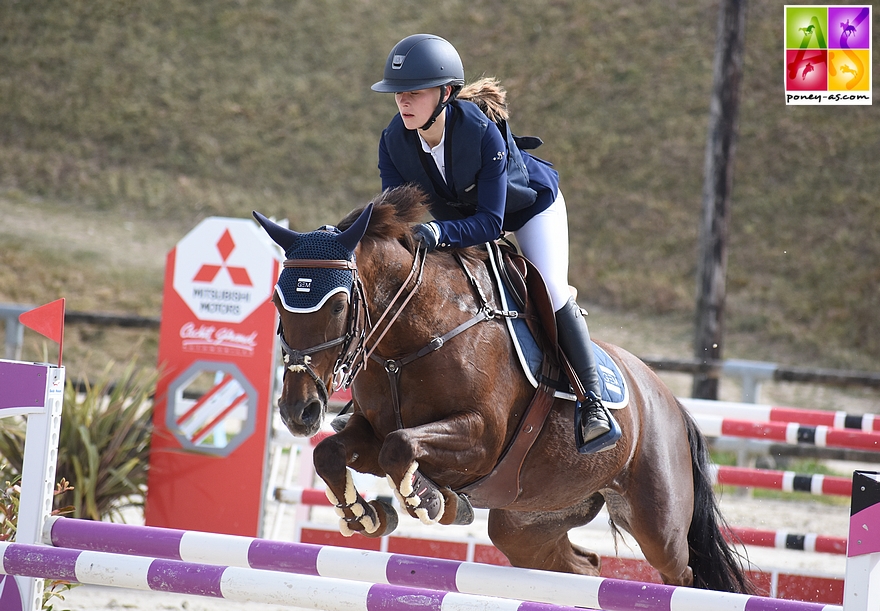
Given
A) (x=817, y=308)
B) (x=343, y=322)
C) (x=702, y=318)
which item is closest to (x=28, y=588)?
(x=343, y=322)

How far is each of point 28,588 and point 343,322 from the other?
1.44m

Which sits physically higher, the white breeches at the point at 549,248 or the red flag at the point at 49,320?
the white breeches at the point at 549,248

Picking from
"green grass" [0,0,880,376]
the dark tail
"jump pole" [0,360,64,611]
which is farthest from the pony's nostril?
"green grass" [0,0,880,376]

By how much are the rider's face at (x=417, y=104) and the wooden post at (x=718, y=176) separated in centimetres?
636

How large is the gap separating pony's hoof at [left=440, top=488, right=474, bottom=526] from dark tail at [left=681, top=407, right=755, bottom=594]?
1196 millimetres

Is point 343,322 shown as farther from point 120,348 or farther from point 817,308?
point 817,308

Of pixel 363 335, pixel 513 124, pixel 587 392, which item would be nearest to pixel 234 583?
pixel 363 335

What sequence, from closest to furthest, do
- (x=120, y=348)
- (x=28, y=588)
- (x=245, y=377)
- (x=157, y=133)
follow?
(x=28, y=588) → (x=245, y=377) → (x=120, y=348) → (x=157, y=133)

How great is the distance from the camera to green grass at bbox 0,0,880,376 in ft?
55.4

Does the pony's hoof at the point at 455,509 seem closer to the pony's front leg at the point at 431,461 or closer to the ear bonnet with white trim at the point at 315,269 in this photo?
the pony's front leg at the point at 431,461

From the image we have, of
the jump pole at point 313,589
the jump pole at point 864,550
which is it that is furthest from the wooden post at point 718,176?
the jump pole at point 864,550

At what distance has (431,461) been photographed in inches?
95.6

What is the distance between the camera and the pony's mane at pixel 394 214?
2551 mm

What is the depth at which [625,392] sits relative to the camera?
3033 millimetres
